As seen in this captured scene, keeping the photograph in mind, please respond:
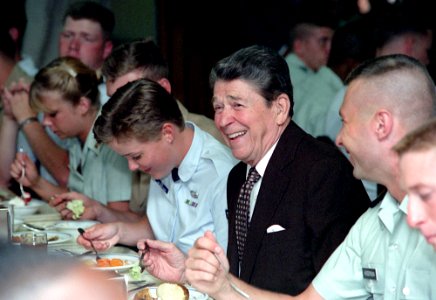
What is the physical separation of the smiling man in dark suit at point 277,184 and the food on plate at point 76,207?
3.79ft

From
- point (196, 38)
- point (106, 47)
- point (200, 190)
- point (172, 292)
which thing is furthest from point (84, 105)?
point (196, 38)

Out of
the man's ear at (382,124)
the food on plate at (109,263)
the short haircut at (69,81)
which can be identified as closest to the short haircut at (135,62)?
the short haircut at (69,81)

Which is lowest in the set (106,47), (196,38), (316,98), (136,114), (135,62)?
(136,114)

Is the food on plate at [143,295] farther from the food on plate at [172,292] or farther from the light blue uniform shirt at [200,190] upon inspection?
the light blue uniform shirt at [200,190]

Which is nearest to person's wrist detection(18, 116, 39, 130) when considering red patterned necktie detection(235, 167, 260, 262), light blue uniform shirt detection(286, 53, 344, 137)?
light blue uniform shirt detection(286, 53, 344, 137)

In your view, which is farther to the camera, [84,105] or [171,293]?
A: [84,105]

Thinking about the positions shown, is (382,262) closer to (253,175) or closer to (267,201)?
(267,201)

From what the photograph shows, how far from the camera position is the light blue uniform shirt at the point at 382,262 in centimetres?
235

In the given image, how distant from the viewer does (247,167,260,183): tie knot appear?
3.10 meters

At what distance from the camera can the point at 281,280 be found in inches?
113

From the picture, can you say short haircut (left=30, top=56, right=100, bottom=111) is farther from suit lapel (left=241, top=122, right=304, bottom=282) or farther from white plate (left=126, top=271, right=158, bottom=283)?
suit lapel (left=241, top=122, right=304, bottom=282)

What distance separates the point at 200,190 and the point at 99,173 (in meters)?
1.12

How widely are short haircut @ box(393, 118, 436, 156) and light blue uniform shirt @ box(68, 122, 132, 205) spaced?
103 inches

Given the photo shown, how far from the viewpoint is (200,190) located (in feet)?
11.5
